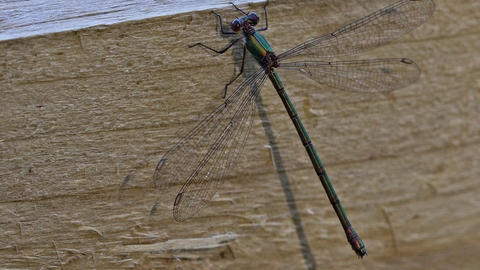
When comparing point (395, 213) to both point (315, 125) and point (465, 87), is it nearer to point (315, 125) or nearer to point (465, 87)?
point (315, 125)

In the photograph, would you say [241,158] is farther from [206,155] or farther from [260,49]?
[260,49]

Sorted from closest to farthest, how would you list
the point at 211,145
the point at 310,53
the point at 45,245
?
1. the point at 45,245
2. the point at 211,145
3. the point at 310,53

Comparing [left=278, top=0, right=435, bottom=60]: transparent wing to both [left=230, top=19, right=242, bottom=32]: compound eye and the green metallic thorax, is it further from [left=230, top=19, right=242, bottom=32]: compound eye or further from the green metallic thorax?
[left=230, top=19, right=242, bottom=32]: compound eye

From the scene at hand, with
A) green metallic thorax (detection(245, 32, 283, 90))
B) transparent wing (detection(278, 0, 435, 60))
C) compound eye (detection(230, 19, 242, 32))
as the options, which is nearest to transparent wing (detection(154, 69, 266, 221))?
green metallic thorax (detection(245, 32, 283, 90))

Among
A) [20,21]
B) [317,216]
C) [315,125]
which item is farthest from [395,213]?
[20,21]

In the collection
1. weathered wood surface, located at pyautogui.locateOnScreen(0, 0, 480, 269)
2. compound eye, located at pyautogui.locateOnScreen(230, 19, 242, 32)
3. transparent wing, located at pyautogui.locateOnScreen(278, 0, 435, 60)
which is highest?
compound eye, located at pyautogui.locateOnScreen(230, 19, 242, 32)

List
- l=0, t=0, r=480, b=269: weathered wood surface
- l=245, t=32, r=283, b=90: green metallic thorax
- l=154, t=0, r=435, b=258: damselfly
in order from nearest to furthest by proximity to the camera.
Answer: l=0, t=0, r=480, b=269: weathered wood surface, l=154, t=0, r=435, b=258: damselfly, l=245, t=32, r=283, b=90: green metallic thorax

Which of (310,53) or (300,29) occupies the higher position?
(300,29)

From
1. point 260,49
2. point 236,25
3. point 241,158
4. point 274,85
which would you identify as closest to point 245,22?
point 236,25
